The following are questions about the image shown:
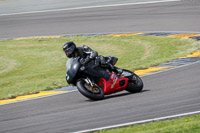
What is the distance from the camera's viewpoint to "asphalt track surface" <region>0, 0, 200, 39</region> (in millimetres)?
21438

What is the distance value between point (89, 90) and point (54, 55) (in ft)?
31.8

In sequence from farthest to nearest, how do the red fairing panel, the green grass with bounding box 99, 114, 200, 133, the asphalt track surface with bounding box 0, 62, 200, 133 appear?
the red fairing panel
the asphalt track surface with bounding box 0, 62, 200, 133
the green grass with bounding box 99, 114, 200, 133

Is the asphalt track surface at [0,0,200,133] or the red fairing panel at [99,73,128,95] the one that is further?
the red fairing panel at [99,73,128,95]

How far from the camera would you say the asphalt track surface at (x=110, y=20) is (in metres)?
21.4

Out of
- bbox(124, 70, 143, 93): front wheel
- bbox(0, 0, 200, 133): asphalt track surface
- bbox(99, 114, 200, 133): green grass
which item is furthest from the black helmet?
bbox(99, 114, 200, 133): green grass

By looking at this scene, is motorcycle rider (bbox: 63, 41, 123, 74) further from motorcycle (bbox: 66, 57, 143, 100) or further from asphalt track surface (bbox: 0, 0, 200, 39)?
asphalt track surface (bbox: 0, 0, 200, 39)

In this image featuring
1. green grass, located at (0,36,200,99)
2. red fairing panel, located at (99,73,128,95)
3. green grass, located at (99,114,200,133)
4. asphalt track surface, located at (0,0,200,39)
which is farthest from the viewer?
asphalt track surface, located at (0,0,200,39)

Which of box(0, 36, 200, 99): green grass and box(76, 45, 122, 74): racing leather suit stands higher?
box(76, 45, 122, 74): racing leather suit

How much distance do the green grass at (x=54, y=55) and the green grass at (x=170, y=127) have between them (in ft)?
18.1

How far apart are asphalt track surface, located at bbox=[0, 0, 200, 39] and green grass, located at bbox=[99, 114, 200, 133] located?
12.4m

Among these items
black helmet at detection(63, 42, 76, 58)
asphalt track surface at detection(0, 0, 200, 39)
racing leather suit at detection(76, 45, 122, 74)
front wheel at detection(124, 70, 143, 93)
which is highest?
black helmet at detection(63, 42, 76, 58)

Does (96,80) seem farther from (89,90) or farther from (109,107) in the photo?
(109,107)

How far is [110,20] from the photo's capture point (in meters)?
24.0

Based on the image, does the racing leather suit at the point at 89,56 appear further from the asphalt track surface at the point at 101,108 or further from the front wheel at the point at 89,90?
the asphalt track surface at the point at 101,108
